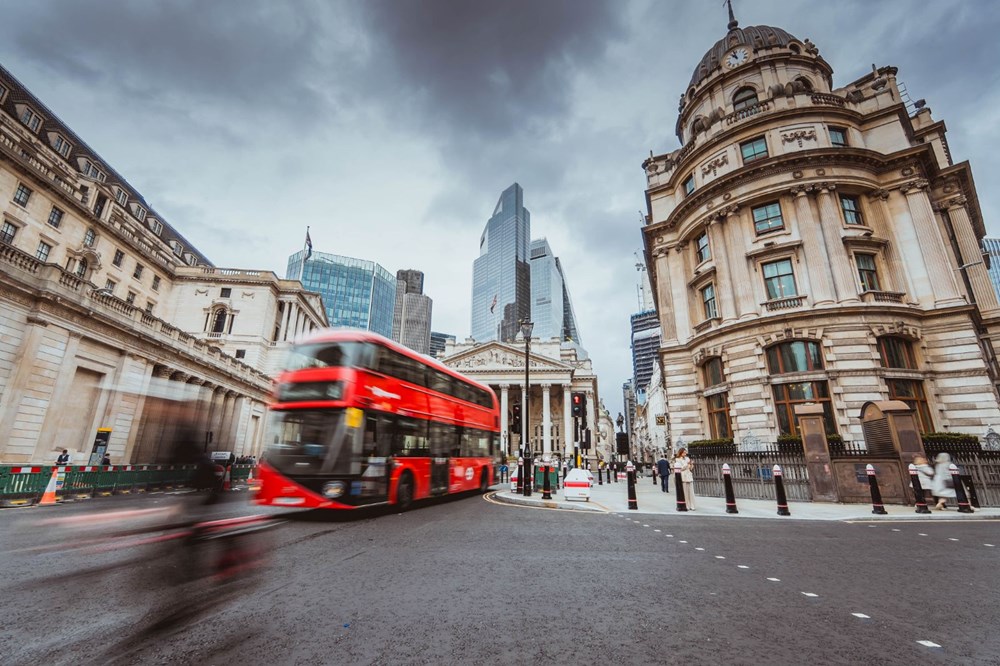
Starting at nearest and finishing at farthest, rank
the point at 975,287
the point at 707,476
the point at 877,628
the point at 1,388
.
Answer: the point at 877,628 < the point at 1,388 < the point at 707,476 < the point at 975,287

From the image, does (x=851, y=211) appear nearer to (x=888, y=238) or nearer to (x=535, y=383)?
(x=888, y=238)

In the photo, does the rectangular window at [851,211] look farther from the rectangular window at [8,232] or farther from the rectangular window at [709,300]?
the rectangular window at [8,232]

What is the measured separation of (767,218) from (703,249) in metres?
3.57

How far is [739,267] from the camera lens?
21.2m

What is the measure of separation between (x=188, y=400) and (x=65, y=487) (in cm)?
1404

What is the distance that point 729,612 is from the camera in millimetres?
3609

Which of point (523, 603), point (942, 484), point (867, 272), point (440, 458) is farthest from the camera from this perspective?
point (867, 272)

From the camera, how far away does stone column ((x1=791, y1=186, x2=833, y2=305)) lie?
1900 cm

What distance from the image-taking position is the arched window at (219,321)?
39.2 metres

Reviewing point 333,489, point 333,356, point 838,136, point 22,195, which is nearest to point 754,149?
point 838,136

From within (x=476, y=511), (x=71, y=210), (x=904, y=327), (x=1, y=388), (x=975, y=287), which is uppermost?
(x=71, y=210)

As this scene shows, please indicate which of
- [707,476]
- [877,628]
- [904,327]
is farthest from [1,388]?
[904,327]

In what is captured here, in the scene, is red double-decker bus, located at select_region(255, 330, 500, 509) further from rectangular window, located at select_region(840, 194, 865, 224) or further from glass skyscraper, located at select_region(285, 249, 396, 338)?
glass skyscraper, located at select_region(285, 249, 396, 338)

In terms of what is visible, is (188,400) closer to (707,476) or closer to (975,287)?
(707,476)
